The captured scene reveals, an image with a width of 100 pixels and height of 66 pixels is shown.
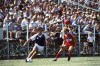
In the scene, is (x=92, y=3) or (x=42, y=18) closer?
(x=42, y=18)

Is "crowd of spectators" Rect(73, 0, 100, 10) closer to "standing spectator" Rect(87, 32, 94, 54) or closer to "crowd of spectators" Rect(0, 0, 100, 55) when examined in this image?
"crowd of spectators" Rect(0, 0, 100, 55)

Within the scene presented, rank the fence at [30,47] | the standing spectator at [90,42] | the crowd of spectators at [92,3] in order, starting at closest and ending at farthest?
the fence at [30,47] → the standing spectator at [90,42] → the crowd of spectators at [92,3]

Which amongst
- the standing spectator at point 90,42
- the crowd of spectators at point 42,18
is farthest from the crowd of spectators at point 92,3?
the standing spectator at point 90,42

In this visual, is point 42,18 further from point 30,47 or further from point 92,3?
point 92,3

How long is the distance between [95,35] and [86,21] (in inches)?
43.1

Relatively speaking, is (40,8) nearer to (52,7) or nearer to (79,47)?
(52,7)

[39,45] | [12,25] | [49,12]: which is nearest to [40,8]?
[49,12]

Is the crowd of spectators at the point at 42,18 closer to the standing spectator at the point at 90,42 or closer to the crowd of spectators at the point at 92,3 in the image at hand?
the standing spectator at the point at 90,42

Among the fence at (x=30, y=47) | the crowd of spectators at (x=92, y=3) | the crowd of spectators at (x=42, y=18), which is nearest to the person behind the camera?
the crowd of spectators at (x=42, y=18)

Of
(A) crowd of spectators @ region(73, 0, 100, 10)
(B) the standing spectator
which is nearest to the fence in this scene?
(B) the standing spectator

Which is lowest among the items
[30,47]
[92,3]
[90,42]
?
[30,47]

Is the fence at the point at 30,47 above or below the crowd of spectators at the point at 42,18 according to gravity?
below

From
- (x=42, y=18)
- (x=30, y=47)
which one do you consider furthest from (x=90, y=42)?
(x=30, y=47)

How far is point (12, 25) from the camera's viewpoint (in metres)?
26.1
